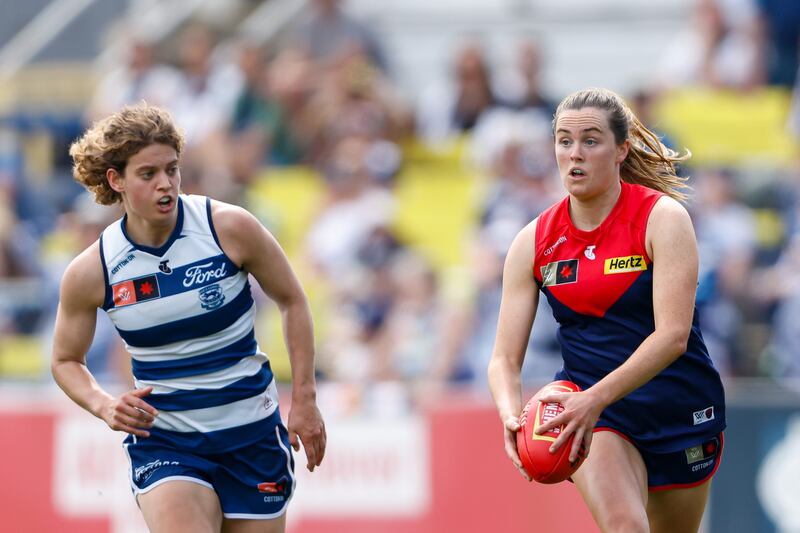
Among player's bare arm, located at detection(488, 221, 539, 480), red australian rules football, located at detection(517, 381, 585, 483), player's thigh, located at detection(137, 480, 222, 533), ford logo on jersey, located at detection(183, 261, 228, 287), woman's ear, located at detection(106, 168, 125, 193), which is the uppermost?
woman's ear, located at detection(106, 168, 125, 193)

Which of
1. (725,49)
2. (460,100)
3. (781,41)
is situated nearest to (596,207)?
(460,100)

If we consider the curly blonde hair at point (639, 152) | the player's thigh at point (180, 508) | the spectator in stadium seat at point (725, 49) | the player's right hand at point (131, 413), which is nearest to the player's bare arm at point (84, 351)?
the player's right hand at point (131, 413)

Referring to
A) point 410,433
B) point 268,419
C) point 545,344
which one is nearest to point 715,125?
point 545,344

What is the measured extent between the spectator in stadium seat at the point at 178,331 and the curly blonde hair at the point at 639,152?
4.96ft

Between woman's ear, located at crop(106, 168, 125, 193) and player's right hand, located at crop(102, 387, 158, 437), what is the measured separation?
851 mm

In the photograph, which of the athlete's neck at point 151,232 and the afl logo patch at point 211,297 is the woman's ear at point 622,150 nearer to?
the afl logo patch at point 211,297

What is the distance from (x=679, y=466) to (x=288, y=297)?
5.93 feet

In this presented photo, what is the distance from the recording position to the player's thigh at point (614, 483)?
480 centimetres

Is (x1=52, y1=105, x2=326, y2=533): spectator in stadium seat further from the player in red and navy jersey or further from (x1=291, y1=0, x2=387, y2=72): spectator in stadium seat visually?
(x1=291, y1=0, x2=387, y2=72): spectator in stadium seat

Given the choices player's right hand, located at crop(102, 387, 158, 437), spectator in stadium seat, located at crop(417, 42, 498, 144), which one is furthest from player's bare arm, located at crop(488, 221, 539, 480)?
spectator in stadium seat, located at crop(417, 42, 498, 144)

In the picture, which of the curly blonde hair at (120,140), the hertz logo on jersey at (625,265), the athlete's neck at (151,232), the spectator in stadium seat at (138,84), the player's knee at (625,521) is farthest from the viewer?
the spectator in stadium seat at (138,84)

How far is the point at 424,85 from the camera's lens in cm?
1412

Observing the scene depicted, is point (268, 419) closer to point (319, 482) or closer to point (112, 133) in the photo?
point (112, 133)

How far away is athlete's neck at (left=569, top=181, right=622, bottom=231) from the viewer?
505 centimetres
